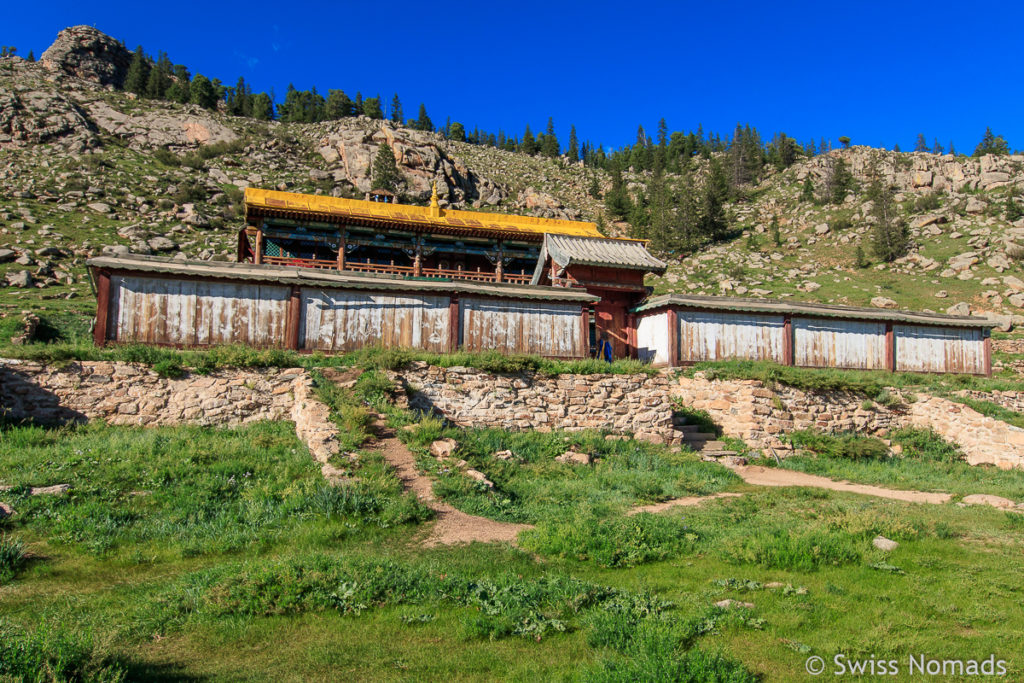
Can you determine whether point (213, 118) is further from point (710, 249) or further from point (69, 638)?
point (69, 638)

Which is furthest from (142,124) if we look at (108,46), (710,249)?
(710,249)

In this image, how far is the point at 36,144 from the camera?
174ft

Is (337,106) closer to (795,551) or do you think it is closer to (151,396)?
(151,396)

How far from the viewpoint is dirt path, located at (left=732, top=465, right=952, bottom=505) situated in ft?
39.8

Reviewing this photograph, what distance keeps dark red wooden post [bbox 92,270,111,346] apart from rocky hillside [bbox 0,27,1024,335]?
13.3 meters

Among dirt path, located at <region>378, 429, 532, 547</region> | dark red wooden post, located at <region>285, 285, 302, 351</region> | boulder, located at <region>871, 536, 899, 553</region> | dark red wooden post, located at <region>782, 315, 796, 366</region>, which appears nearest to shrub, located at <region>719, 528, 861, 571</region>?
boulder, located at <region>871, 536, 899, 553</region>

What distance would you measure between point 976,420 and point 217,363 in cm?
2214

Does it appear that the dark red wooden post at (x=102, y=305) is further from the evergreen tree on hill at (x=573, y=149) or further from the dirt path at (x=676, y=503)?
the evergreen tree on hill at (x=573, y=149)

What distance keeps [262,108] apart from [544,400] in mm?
88755

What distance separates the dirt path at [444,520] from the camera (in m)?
8.48

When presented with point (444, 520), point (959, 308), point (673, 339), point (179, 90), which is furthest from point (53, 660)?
point (179, 90)

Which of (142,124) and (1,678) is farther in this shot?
(142,124)

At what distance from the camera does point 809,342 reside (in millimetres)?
20359

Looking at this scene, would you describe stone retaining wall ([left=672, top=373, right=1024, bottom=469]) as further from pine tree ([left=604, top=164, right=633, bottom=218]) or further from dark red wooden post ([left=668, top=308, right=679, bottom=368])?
pine tree ([left=604, top=164, right=633, bottom=218])
